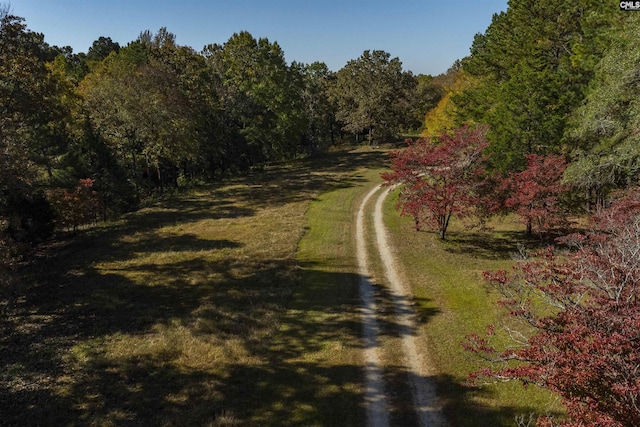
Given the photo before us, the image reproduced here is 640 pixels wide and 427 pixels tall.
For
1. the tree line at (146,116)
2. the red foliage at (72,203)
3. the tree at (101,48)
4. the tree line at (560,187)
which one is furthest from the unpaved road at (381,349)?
the tree at (101,48)

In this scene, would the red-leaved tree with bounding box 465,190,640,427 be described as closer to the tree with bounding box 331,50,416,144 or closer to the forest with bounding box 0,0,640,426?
the forest with bounding box 0,0,640,426

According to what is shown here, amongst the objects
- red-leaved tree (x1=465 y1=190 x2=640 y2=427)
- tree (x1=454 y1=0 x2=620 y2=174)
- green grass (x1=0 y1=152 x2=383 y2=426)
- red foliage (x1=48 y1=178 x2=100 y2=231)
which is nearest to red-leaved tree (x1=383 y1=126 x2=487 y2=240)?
tree (x1=454 y1=0 x2=620 y2=174)

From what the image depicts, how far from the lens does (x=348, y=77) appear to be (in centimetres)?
6712

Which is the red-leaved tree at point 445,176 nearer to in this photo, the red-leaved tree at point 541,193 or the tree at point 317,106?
the red-leaved tree at point 541,193

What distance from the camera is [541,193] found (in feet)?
70.6

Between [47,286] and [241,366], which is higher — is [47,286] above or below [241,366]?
above

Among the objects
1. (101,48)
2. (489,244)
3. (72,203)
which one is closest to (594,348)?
(489,244)

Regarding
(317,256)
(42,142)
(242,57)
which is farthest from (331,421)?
(242,57)

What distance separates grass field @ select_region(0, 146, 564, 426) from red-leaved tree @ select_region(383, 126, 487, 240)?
8.11 feet

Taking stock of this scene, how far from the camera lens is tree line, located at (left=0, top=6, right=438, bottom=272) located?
18531 millimetres

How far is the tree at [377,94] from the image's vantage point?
6106cm

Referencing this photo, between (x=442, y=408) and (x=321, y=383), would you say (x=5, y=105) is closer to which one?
(x=321, y=383)

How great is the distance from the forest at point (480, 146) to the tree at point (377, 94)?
36.7 feet

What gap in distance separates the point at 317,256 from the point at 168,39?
4224cm
